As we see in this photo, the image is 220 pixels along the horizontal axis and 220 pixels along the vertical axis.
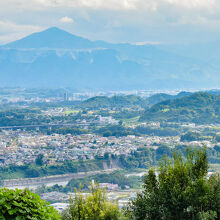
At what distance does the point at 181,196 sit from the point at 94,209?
1505 millimetres

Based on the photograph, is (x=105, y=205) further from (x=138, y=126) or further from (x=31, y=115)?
(x=31, y=115)

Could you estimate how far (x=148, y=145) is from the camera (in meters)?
38.8

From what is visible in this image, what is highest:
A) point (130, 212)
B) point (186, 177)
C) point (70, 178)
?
point (186, 177)

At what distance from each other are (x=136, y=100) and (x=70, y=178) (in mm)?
48962

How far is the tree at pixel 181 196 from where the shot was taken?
20.2 ft

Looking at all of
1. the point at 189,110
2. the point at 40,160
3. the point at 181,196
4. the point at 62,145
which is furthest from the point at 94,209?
the point at 189,110

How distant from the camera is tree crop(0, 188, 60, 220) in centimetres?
420

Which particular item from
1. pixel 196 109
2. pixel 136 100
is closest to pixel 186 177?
pixel 196 109

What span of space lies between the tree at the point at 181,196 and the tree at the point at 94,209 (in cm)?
28

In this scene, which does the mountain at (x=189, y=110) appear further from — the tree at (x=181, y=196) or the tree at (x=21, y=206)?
the tree at (x=21, y=206)

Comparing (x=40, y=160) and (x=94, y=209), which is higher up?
(x=94, y=209)

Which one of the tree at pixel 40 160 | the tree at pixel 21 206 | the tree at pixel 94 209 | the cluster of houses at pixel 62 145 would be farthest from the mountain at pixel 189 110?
the tree at pixel 21 206

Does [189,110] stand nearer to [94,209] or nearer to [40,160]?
[40,160]

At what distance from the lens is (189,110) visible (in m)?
54.4
